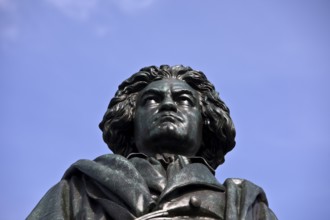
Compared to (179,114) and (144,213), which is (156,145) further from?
(144,213)

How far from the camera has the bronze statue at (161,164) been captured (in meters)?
10.5

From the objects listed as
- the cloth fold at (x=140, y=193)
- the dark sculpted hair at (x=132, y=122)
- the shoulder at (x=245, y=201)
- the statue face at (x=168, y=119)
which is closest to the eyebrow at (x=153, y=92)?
the statue face at (x=168, y=119)

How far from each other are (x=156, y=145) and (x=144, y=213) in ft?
6.57

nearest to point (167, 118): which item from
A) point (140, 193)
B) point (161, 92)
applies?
point (161, 92)

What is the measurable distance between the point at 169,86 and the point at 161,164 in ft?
4.29

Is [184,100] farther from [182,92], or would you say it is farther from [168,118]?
[168,118]

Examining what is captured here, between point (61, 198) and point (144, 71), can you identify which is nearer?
point (61, 198)

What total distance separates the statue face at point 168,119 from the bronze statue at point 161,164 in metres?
0.01

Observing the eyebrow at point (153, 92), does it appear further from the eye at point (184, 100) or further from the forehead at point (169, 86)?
the eye at point (184, 100)

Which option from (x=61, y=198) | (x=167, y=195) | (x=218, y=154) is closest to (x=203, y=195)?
(x=167, y=195)

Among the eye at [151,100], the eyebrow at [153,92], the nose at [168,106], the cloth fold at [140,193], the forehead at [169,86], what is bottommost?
the cloth fold at [140,193]

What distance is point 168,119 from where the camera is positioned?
40.1 feet

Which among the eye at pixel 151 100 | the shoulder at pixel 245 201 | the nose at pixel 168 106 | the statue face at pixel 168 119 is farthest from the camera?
the eye at pixel 151 100

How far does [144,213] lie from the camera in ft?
33.6
